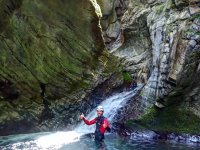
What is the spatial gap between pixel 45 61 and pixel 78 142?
244 inches

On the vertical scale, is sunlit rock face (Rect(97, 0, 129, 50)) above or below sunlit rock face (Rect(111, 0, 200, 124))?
above

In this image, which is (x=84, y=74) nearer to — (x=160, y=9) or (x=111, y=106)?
(x=111, y=106)

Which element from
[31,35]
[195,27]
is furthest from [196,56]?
[31,35]

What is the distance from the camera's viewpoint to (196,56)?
21.7 metres

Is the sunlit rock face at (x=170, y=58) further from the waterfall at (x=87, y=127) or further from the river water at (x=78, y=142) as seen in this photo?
the river water at (x=78, y=142)

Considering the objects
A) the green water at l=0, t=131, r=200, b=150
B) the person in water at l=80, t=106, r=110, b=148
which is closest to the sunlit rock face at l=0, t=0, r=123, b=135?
the green water at l=0, t=131, r=200, b=150

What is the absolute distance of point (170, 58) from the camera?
891 inches

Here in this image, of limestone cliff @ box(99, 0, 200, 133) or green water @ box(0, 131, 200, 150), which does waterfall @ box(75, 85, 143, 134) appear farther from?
green water @ box(0, 131, 200, 150)

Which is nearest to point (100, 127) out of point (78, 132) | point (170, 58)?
point (78, 132)

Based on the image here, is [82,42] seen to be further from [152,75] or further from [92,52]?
[152,75]

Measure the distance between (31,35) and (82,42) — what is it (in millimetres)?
3225

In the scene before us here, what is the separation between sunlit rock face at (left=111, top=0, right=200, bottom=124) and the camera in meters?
21.7

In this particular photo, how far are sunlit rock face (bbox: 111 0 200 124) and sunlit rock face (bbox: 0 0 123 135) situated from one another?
11.9 feet

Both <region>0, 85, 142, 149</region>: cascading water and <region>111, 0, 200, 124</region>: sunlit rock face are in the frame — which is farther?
<region>111, 0, 200, 124</region>: sunlit rock face
